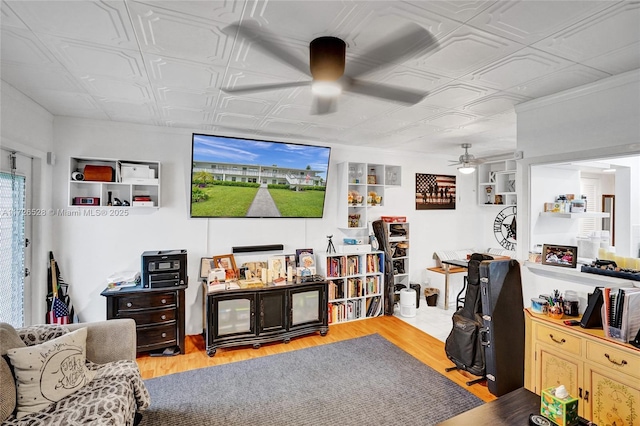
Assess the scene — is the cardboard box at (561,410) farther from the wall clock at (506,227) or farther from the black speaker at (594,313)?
the wall clock at (506,227)

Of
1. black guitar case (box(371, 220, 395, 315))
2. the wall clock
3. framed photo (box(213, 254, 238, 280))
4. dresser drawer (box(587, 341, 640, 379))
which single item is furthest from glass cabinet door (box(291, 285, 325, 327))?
the wall clock

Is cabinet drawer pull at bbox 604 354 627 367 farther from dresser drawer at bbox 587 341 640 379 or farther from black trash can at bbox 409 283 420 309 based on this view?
black trash can at bbox 409 283 420 309

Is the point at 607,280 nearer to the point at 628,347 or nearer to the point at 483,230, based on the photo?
the point at 628,347

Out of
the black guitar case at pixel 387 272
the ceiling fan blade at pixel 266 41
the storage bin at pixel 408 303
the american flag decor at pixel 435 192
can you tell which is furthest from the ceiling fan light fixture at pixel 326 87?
the american flag decor at pixel 435 192

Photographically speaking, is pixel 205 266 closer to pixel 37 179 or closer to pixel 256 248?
pixel 256 248

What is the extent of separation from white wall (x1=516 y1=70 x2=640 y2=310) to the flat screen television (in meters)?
2.45

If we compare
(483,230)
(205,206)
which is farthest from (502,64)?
(483,230)

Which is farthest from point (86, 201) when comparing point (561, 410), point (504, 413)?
point (561, 410)

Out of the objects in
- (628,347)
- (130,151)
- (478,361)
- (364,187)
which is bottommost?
(478,361)

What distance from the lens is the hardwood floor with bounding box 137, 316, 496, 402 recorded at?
303 centimetres

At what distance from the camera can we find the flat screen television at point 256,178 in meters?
3.79

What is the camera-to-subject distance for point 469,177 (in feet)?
19.4

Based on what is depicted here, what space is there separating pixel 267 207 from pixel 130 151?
1.74 meters

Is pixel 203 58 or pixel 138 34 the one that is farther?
pixel 203 58
